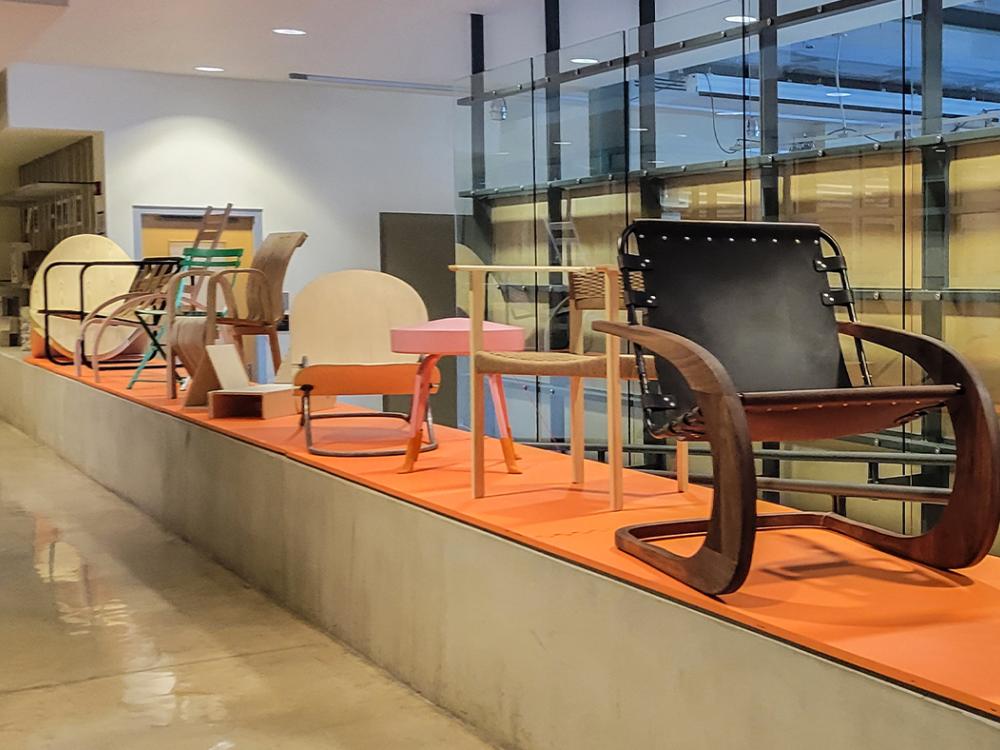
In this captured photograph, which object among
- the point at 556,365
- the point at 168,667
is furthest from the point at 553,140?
the point at 168,667

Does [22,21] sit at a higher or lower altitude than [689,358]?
higher

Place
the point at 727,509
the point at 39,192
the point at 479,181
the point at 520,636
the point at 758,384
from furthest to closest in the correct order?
1. the point at 39,192
2. the point at 479,181
3. the point at 520,636
4. the point at 758,384
5. the point at 727,509

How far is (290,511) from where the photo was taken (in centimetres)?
393

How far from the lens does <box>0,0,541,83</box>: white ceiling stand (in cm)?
779

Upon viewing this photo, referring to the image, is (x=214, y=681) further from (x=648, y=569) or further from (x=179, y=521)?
(x=179, y=521)

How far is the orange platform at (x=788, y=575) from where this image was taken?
5.85ft

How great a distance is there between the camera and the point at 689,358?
2172 millimetres

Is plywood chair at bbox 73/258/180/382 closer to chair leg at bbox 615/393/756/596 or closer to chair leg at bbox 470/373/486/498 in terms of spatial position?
chair leg at bbox 470/373/486/498

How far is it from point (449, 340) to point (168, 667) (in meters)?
1.23

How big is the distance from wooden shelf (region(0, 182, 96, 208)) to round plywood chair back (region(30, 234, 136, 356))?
2.00m

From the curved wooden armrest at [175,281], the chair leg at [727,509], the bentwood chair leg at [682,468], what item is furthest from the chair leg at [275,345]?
the chair leg at [727,509]

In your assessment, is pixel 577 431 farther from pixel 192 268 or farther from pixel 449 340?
pixel 192 268

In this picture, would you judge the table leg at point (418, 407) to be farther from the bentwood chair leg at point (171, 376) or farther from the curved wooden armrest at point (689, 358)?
the bentwood chair leg at point (171, 376)

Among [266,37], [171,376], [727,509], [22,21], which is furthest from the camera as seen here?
[266,37]
